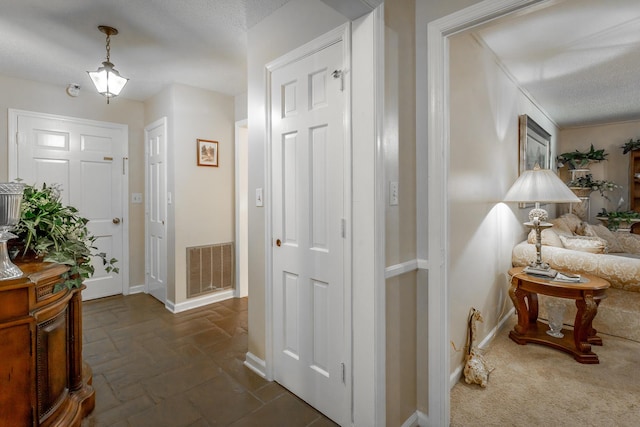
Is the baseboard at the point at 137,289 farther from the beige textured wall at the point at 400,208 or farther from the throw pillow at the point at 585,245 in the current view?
the throw pillow at the point at 585,245

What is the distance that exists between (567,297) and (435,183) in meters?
1.71

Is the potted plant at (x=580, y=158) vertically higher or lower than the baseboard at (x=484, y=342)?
higher

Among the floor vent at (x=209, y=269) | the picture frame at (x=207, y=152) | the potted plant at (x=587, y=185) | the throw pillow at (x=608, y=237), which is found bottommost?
the floor vent at (x=209, y=269)

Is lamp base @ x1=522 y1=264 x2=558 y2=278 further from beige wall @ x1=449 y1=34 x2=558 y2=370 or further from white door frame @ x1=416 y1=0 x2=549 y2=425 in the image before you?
white door frame @ x1=416 y1=0 x2=549 y2=425

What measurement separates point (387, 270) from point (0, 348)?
166 centimetres

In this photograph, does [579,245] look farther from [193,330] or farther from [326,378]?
[193,330]

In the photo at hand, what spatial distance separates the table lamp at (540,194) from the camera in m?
2.50

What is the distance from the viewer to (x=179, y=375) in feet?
7.30

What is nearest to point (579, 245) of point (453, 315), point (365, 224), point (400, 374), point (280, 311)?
point (453, 315)

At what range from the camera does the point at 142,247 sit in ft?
13.8

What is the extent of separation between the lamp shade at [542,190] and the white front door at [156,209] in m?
3.64

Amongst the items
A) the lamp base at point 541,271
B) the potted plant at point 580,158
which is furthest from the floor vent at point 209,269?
the potted plant at point 580,158

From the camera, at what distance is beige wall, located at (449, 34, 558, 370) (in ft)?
6.88

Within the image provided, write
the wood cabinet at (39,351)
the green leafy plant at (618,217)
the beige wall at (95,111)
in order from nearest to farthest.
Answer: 1. the wood cabinet at (39,351)
2. the beige wall at (95,111)
3. the green leafy plant at (618,217)
